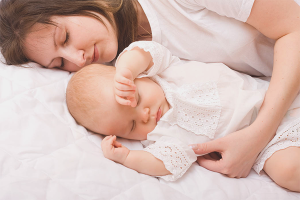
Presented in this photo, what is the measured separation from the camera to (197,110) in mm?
1061

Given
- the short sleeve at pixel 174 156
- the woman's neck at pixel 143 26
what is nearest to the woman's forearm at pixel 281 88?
the short sleeve at pixel 174 156

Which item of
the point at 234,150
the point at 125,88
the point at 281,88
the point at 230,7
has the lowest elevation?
the point at 234,150

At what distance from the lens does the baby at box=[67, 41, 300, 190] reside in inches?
37.1

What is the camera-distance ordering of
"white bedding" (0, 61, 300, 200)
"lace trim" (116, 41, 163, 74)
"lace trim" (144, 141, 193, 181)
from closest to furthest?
"white bedding" (0, 61, 300, 200) < "lace trim" (144, 141, 193, 181) < "lace trim" (116, 41, 163, 74)

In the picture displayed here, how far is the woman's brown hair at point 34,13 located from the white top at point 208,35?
0.12 m

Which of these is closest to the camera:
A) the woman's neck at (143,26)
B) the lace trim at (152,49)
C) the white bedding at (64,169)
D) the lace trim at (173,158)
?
the white bedding at (64,169)

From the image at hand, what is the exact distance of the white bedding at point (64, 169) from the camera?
781mm

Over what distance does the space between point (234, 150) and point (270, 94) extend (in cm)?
28

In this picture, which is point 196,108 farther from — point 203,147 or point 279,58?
point 279,58

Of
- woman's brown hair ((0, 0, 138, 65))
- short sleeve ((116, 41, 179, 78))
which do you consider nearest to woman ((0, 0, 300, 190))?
woman's brown hair ((0, 0, 138, 65))

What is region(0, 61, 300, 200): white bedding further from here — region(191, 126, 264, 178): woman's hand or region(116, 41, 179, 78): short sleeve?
region(116, 41, 179, 78): short sleeve

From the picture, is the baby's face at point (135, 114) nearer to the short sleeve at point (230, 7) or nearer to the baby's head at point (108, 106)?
the baby's head at point (108, 106)

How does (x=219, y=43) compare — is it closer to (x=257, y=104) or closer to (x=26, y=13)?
(x=257, y=104)

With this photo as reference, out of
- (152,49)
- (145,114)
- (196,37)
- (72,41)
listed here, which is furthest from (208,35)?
(72,41)
